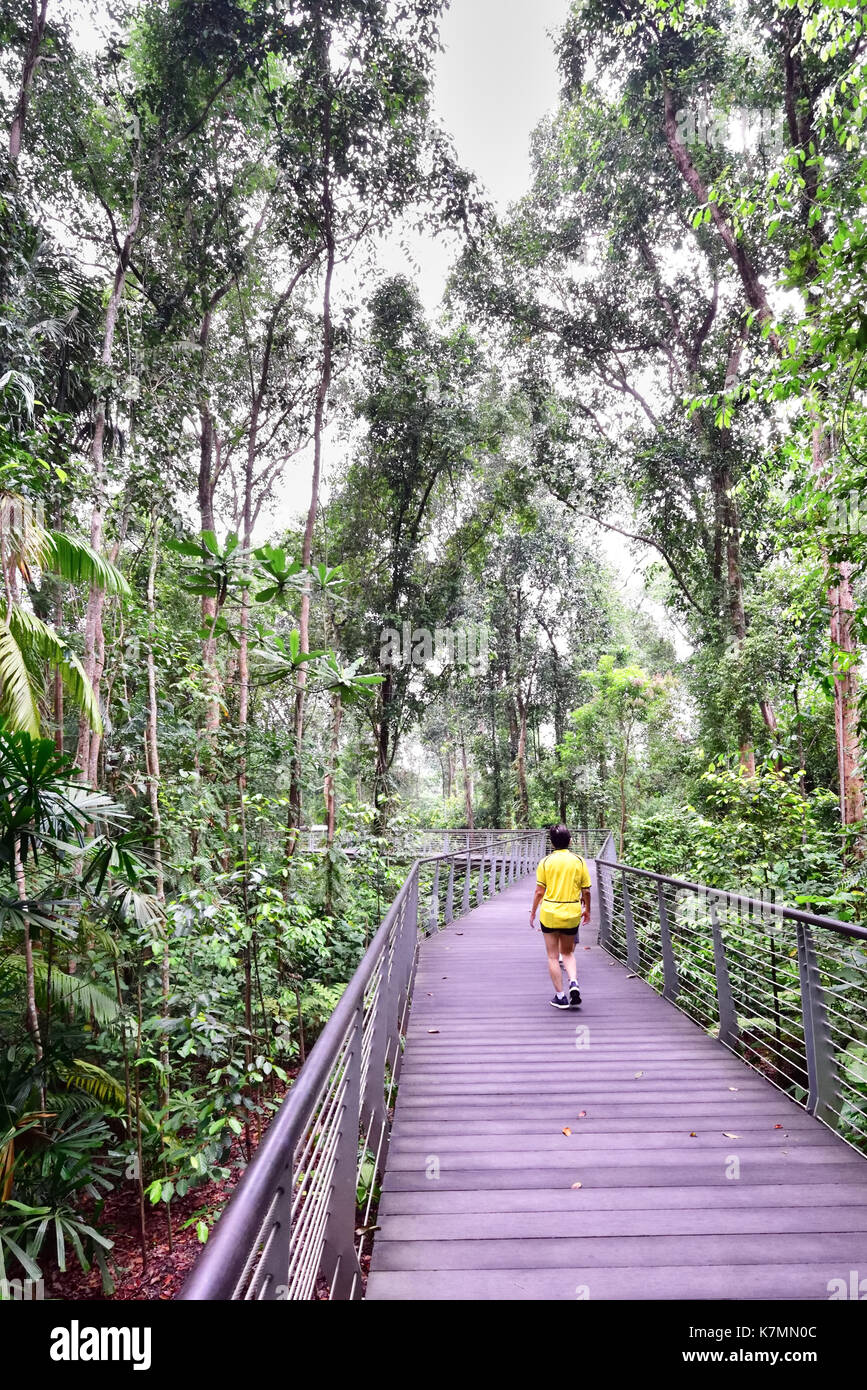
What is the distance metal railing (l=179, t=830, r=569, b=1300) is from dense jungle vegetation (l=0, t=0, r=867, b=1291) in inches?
57.1

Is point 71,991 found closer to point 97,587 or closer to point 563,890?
point 97,587

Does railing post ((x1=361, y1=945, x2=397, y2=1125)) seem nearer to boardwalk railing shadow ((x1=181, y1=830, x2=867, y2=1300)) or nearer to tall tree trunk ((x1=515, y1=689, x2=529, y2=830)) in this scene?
boardwalk railing shadow ((x1=181, y1=830, x2=867, y2=1300))

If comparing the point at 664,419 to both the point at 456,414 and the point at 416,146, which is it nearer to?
the point at 456,414

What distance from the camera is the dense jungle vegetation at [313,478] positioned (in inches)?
168

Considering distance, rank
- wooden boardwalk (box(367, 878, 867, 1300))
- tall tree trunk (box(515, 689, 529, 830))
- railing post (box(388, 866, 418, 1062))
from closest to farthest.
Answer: wooden boardwalk (box(367, 878, 867, 1300)), railing post (box(388, 866, 418, 1062)), tall tree trunk (box(515, 689, 529, 830))

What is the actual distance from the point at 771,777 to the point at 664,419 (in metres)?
8.72

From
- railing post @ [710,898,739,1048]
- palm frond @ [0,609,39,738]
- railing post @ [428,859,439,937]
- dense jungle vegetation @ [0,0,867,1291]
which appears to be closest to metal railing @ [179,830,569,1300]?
dense jungle vegetation @ [0,0,867,1291]

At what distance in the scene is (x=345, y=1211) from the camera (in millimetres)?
1913

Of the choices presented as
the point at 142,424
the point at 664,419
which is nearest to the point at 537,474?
the point at 664,419

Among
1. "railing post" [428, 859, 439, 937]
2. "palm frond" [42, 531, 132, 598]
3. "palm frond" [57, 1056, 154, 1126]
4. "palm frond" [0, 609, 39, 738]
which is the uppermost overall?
"palm frond" [42, 531, 132, 598]

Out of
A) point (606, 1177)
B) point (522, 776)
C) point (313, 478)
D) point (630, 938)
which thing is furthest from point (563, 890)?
point (522, 776)

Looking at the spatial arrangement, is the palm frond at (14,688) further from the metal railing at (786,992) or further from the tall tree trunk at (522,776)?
the tall tree trunk at (522,776)

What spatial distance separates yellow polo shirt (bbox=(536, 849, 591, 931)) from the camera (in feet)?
16.4

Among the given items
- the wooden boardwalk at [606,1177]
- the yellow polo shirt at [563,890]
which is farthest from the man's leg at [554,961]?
the wooden boardwalk at [606,1177]
